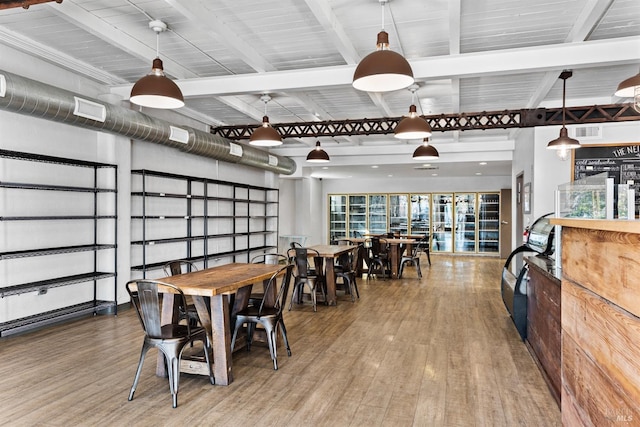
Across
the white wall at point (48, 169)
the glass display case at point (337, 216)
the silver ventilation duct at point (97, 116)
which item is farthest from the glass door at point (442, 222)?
the white wall at point (48, 169)

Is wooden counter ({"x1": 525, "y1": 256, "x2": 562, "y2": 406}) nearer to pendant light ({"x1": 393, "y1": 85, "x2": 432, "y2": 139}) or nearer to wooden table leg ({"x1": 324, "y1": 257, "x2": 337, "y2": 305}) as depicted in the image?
pendant light ({"x1": 393, "y1": 85, "x2": 432, "y2": 139})

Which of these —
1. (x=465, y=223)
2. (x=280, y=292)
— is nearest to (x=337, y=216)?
(x=465, y=223)

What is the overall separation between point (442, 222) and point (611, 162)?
7663 millimetres

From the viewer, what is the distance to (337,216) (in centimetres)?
1508

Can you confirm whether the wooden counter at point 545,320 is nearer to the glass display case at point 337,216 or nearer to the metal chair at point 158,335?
the metal chair at point 158,335

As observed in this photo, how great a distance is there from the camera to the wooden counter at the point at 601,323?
148 centimetres

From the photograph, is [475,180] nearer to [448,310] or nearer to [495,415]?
[448,310]

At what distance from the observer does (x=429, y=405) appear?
298 centimetres

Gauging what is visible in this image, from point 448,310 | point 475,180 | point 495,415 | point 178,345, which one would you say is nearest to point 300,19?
point 178,345

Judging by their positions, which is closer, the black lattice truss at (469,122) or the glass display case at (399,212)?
the black lattice truss at (469,122)

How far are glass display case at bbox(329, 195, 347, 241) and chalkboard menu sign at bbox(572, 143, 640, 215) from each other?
8998 millimetres

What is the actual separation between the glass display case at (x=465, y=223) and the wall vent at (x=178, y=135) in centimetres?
983

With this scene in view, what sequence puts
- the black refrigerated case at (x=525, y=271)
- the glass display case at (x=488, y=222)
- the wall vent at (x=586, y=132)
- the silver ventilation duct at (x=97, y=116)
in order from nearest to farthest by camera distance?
1. the silver ventilation duct at (x=97, y=116)
2. the black refrigerated case at (x=525, y=271)
3. the wall vent at (x=586, y=132)
4. the glass display case at (x=488, y=222)

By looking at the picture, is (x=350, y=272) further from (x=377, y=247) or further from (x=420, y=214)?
(x=420, y=214)
